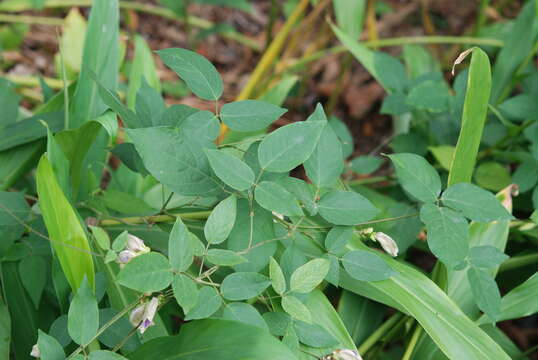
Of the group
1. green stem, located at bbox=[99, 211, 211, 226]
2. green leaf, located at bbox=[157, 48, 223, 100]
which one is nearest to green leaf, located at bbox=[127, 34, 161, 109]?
green stem, located at bbox=[99, 211, 211, 226]

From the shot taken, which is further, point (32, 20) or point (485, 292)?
point (32, 20)

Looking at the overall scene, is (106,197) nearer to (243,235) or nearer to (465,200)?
(243,235)

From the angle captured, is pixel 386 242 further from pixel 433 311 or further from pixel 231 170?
pixel 231 170

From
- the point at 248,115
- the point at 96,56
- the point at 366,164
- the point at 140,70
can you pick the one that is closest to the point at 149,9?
the point at 140,70

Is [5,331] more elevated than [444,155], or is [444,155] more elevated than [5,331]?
[444,155]

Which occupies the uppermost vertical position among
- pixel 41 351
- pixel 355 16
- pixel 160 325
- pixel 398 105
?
pixel 355 16

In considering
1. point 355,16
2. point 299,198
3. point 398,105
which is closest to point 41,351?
point 299,198
